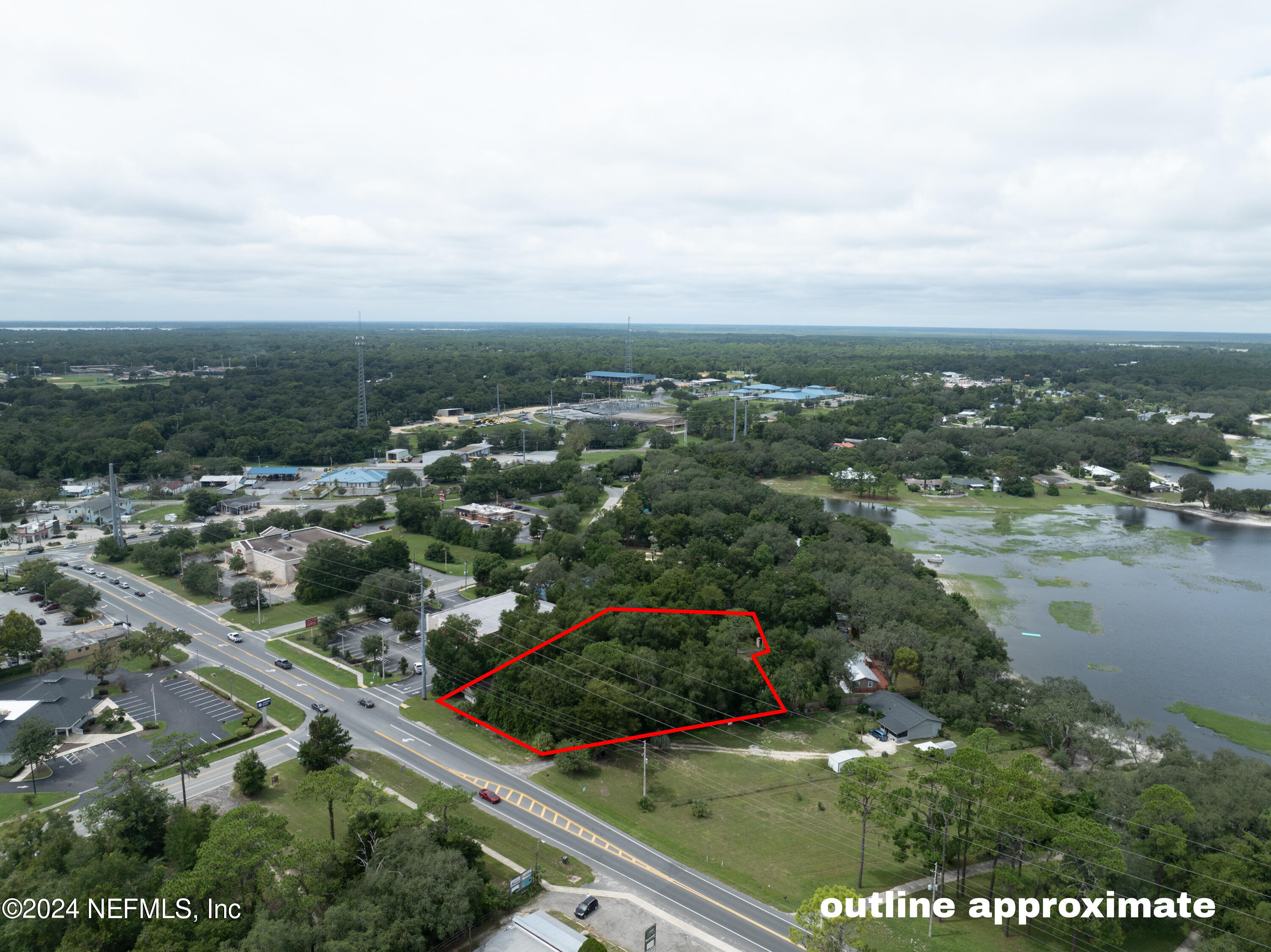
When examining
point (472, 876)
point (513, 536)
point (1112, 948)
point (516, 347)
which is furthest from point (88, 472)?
point (516, 347)

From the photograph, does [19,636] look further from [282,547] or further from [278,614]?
[282,547]

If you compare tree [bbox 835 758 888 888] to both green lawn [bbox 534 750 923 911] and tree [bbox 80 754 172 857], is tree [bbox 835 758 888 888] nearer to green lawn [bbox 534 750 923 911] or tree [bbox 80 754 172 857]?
green lawn [bbox 534 750 923 911]

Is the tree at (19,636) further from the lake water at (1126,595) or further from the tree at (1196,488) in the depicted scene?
the tree at (1196,488)

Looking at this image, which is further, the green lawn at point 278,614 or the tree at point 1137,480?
the tree at point 1137,480

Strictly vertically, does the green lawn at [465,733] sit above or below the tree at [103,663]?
below

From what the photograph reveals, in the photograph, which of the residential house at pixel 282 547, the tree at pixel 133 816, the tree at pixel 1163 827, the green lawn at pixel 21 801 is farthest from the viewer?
the residential house at pixel 282 547

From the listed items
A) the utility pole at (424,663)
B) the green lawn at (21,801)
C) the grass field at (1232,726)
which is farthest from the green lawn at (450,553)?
the grass field at (1232,726)

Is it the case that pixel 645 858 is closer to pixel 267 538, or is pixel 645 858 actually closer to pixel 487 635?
pixel 487 635
